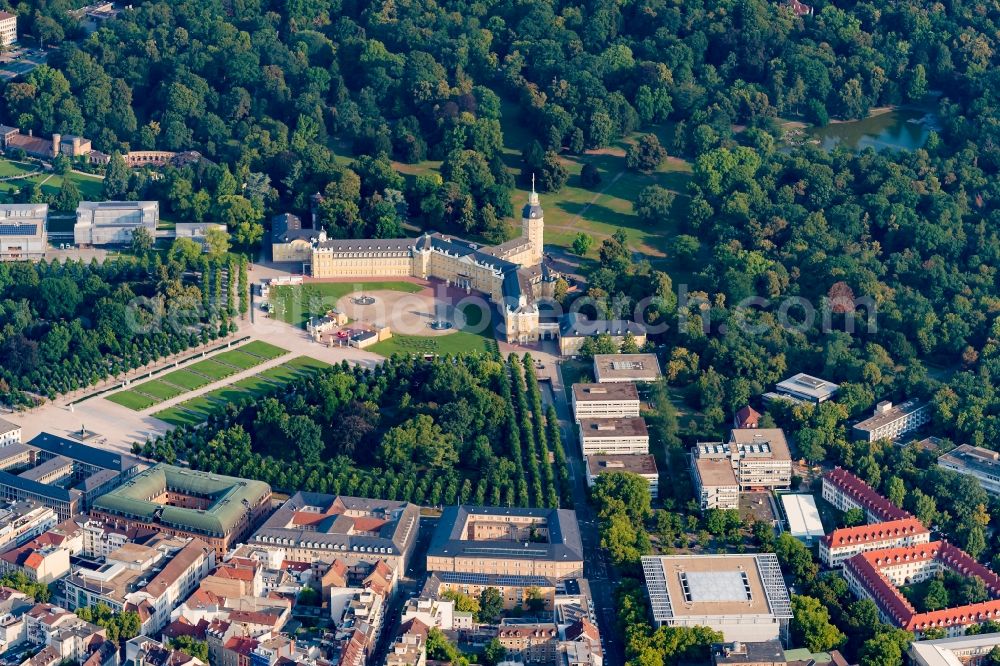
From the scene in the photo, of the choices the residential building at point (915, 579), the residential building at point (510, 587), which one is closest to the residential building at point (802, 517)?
the residential building at point (915, 579)

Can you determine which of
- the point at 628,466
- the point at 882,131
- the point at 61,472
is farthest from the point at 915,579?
the point at 882,131


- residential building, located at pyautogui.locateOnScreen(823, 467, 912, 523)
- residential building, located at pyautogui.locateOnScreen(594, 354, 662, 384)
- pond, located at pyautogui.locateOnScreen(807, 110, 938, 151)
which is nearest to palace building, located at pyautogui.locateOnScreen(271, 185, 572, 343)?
residential building, located at pyautogui.locateOnScreen(594, 354, 662, 384)

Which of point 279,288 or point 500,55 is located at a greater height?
point 500,55

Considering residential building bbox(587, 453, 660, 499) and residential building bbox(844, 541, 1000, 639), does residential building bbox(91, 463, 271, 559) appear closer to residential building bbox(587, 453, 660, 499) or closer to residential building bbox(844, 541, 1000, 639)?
residential building bbox(587, 453, 660, 499)

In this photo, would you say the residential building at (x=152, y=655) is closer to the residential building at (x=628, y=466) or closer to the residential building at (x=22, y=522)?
the residential building at (x=22, y=522)

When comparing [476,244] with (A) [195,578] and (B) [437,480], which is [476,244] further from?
(A) [195,578]

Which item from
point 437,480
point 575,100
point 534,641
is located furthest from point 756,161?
point 534,641

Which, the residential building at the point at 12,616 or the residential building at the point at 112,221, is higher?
the residential building at the point at 112,221
